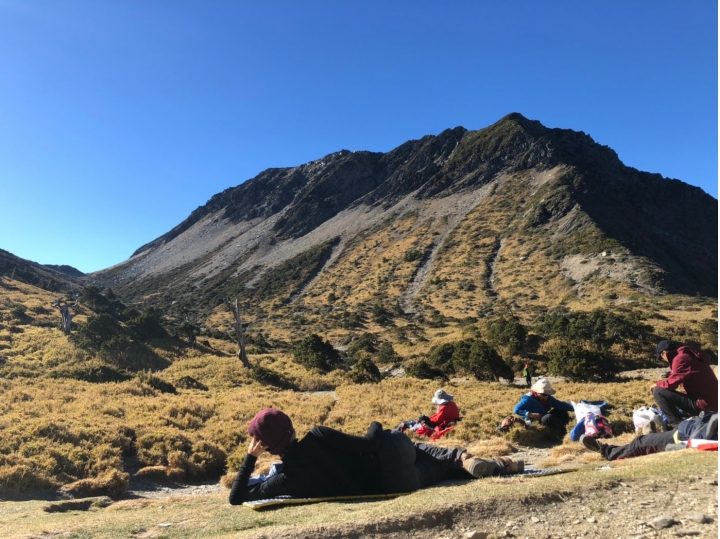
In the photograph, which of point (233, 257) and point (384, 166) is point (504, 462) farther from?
point (384, 166)

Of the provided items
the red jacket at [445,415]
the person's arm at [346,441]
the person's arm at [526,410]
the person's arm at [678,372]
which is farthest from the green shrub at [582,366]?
the person's arm at [346,441]

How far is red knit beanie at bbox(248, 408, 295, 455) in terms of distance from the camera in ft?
13.8

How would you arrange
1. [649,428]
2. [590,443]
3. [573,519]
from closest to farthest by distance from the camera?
1. [573,519]
2. [590,443]
3. [649,428]

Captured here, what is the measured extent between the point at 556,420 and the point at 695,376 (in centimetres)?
314

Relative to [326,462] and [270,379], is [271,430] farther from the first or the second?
[270,379]

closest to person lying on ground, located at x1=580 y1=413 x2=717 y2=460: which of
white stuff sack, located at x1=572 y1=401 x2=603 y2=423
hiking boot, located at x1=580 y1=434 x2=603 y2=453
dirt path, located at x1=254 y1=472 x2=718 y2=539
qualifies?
hiking boot, located at x1=580 y1=434 x2=603 y2=453

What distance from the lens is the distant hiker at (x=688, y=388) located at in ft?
18.9

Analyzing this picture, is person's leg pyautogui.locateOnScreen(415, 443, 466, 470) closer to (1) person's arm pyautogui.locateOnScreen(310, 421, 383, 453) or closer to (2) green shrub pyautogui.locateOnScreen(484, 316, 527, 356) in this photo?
(1) person's arm pyautogui.locateOnScreen(310, 421, 383, 453)

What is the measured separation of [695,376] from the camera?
5852 mm

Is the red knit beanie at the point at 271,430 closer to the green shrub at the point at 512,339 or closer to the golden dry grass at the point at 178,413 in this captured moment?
the golden dry grass at the point at 178,413

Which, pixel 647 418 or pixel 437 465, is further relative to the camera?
pixel 647 418

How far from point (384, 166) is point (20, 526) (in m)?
145

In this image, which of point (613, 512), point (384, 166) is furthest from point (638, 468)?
point (384, 166)

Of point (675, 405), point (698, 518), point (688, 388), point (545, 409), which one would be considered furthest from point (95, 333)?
point (698, 518)
